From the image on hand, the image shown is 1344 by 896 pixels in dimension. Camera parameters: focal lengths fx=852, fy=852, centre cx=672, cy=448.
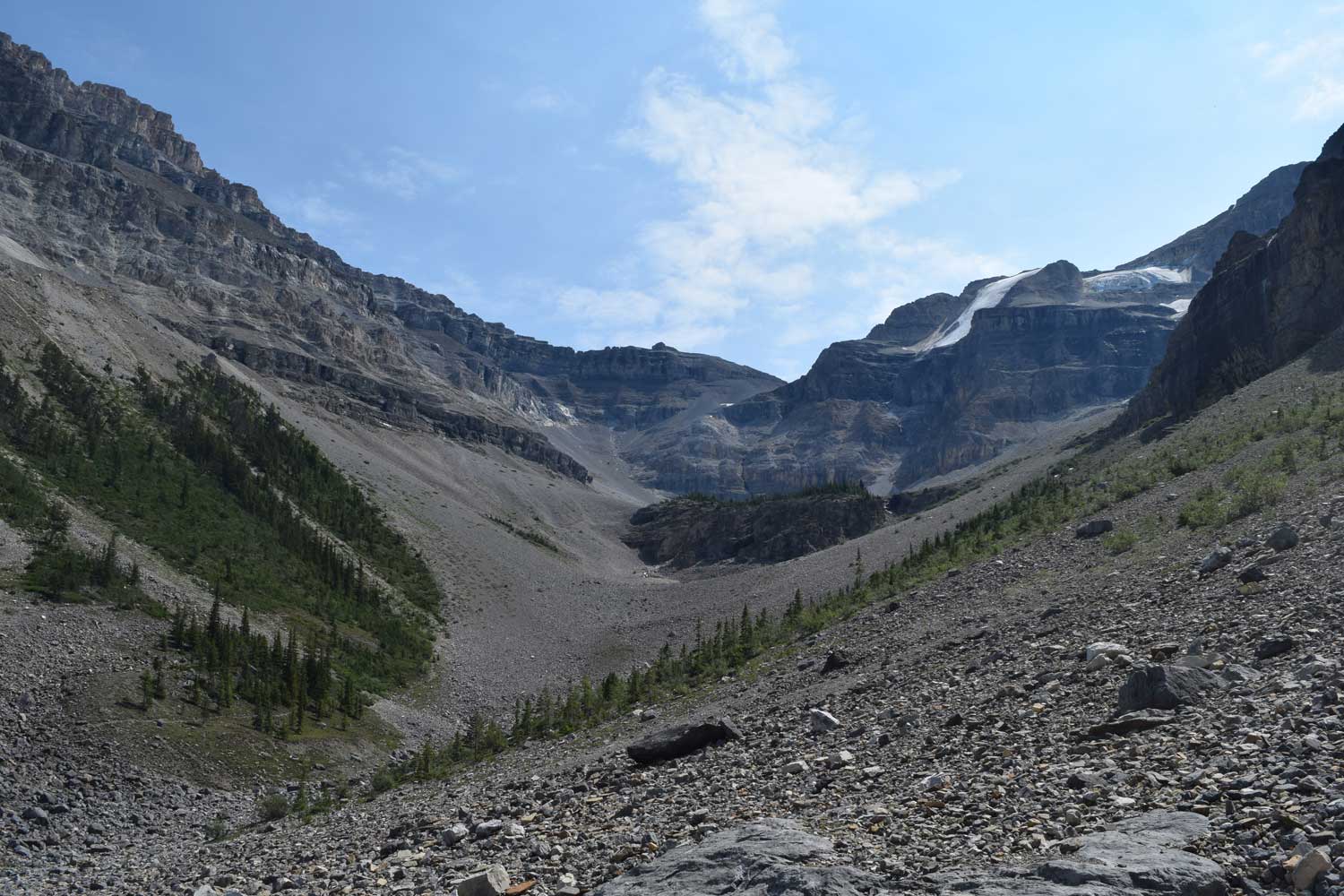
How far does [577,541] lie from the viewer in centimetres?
15775

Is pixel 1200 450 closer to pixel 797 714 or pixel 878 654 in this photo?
pixel 878 654

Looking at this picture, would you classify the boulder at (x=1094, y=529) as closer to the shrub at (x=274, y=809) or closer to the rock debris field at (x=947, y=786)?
the rock debris field at (x=947, y=786)

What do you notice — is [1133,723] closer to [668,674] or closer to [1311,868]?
[1311,868]

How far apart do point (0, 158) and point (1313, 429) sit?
751 feet

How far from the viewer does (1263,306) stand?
10006 centimetres

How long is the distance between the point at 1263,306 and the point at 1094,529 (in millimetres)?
83935

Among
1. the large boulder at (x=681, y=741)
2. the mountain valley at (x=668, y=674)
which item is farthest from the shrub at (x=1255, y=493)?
the large boulder at (x=681, y=741)

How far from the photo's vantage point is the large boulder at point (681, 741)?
61.4ft

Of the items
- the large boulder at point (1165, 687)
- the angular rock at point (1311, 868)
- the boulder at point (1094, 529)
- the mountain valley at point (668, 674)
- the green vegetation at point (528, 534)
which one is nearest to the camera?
the angular rock at point (1311, 868)

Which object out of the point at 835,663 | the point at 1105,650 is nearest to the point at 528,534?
the point at 835,663

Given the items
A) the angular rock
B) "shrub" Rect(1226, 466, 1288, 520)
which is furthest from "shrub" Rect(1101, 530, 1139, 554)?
the angular rock

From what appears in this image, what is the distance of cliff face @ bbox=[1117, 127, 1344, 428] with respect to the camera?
84312 millimetres

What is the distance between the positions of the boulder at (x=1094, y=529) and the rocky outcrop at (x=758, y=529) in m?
111

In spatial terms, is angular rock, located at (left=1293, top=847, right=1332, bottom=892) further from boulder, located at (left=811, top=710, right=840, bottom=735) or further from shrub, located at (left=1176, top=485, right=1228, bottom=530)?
shrub, located at (left=1176, top=485, right=1228, bottom=530)
